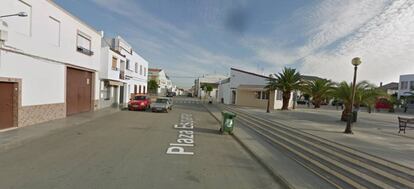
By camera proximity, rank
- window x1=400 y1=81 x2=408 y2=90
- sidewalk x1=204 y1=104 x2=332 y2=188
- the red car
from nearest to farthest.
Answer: sidewalk x1=204 y1=104 x2=332 y2=188
the red car
window x1=400 y1=81 x2=408 y2=90

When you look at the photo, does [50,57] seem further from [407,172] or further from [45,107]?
[407,172]

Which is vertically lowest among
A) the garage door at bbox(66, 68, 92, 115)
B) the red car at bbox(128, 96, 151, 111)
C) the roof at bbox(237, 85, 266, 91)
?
the red car at bbox(128, 96, 151, 111)

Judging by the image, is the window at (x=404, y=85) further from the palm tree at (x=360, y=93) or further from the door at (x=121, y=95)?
the door at (x=121, y=95)

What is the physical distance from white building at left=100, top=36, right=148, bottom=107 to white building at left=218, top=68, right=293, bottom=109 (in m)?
15.1

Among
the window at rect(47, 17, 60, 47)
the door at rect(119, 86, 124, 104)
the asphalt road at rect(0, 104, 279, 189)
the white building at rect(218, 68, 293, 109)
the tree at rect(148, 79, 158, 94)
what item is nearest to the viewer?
the asphalt road at rect(0, 104, 279, 189)

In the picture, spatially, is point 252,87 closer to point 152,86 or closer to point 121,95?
point 121,95

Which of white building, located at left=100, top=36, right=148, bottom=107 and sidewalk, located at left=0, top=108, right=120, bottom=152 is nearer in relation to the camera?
sidewalk, located at left=0, top=108, right=120, bottom=152

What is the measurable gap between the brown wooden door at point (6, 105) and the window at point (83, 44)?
595 cm

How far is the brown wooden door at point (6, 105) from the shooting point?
888 cm

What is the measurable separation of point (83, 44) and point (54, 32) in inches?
141

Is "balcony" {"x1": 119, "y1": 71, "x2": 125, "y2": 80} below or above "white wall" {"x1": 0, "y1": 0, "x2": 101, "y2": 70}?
below

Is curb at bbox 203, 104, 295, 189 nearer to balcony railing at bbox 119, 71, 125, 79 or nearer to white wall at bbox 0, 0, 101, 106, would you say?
white wall at bbox 0, 0, 101, 106

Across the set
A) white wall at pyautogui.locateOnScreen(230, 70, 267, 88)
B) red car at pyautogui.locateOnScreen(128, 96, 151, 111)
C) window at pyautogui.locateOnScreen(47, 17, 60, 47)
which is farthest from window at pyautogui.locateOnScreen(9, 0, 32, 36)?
white wall at pyautogui.locateOnScreen(230, 70, 267, 88)

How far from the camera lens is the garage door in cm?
1399
